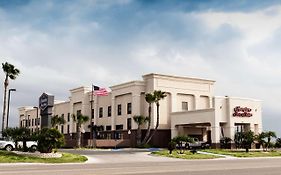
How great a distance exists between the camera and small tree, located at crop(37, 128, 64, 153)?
3372 centimetres

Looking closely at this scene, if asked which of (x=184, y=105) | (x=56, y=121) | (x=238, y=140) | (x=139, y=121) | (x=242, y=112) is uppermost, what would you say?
(x=184, y=105)

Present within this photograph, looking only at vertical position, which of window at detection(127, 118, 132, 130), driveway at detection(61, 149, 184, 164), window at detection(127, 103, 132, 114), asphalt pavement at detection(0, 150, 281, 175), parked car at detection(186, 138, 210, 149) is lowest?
driveway at detection(61, 149, 184, 164)

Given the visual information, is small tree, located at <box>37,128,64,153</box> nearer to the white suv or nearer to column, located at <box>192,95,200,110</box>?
the white suv

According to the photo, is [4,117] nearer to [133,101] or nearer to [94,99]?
[133,101]

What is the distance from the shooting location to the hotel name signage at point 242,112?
185ft

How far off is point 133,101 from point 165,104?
16.3 ft

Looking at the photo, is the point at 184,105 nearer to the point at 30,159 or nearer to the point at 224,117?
the point at 224,117

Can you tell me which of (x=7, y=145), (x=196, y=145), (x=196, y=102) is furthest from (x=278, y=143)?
(x=7, y=145)

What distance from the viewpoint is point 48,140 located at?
111 feet

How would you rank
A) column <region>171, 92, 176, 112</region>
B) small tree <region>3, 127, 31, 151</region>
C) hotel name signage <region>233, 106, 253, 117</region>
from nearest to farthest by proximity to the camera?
small tree <region>3, 127, 31, 151</region> < hotel name signage <region>233, 106, 253, 117</region> < column <region>171, 92, 176, 112</region>

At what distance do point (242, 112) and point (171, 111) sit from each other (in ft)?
37.5

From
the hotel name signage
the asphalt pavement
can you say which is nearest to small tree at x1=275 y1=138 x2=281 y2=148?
the hotel name signage

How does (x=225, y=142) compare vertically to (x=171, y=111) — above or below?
below

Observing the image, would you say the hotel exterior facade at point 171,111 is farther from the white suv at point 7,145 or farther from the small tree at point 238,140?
the white suv at point 7,145
